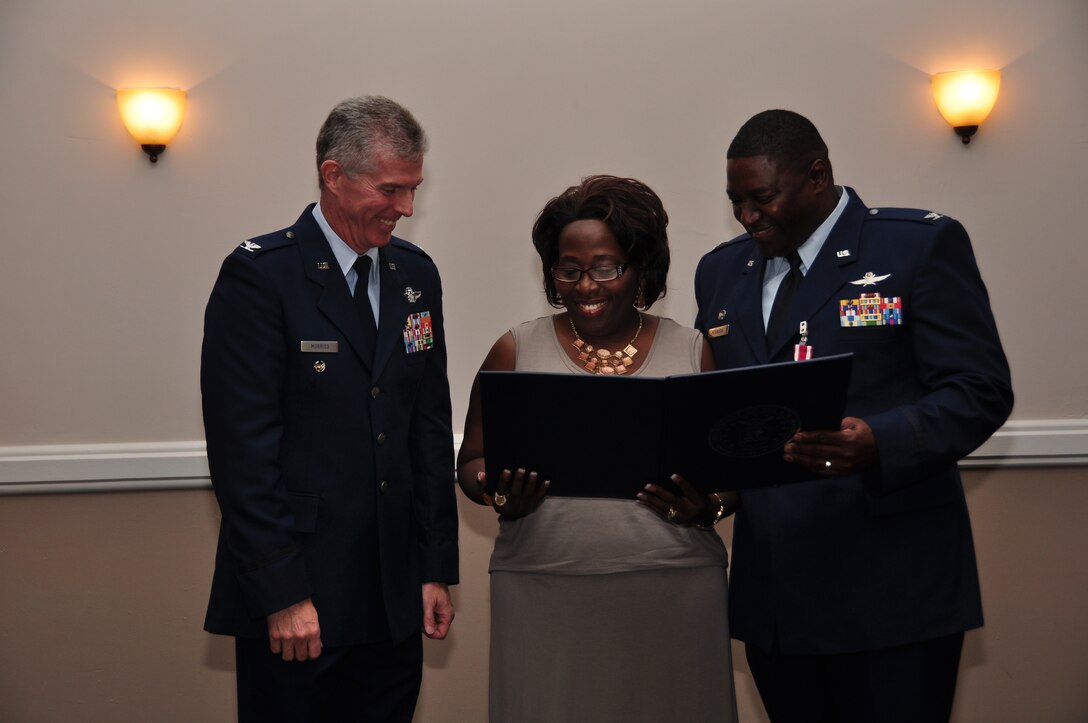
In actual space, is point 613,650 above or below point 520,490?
below

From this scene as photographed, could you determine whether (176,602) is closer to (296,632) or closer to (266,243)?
(296,632)

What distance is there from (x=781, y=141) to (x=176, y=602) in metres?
2.67

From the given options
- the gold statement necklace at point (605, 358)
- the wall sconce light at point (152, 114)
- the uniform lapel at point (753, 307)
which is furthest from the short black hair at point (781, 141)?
the wall sconce light at point (152, 114)

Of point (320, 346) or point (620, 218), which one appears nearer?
point (320, 346)

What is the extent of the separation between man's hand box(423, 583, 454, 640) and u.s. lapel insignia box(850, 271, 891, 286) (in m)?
1.11

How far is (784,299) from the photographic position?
2.29 meters

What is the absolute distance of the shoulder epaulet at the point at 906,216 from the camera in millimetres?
2193

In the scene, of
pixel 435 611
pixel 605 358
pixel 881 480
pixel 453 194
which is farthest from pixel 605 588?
pixel 453 194

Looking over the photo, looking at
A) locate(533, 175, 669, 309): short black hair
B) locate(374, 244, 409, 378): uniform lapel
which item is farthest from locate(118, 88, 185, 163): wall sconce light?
locate(533, 175, 669, 309): short black hair

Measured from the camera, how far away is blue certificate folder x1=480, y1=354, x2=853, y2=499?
1.86m

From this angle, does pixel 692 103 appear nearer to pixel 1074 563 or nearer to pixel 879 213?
pixel 879 213

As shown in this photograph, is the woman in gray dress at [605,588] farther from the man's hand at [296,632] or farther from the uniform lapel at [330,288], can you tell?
the man's hand at [296,632]

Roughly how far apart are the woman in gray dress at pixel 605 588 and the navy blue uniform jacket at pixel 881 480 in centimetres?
15

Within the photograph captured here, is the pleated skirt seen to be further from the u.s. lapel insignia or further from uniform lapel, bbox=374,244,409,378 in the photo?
the u.s. lapel insignia
